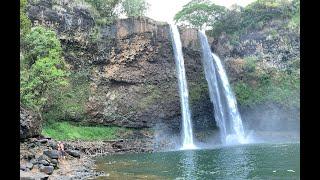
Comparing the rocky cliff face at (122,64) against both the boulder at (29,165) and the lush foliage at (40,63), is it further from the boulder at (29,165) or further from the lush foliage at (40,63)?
the boulder at (29,165)

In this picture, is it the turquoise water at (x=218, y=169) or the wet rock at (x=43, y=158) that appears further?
the wet rock at (x=43, y=158)

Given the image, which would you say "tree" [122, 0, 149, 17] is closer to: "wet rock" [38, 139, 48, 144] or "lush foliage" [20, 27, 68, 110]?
"lush foliage" [20, 27, 68, 110]

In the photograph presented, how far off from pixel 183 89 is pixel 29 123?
19320 mm

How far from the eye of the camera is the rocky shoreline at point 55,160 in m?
16.3

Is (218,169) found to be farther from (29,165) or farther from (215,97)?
(215,97)

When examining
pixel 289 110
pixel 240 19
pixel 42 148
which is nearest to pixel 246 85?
pixel 289 110

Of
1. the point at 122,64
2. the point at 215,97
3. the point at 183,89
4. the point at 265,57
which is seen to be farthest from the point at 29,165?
the point at 265,57

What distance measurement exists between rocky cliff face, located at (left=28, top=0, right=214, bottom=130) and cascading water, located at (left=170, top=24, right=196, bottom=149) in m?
0.48

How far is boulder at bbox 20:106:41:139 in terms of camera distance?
2018cm

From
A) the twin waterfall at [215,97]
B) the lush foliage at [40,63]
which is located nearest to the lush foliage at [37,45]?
Answer: the lush foliage at [40,63]

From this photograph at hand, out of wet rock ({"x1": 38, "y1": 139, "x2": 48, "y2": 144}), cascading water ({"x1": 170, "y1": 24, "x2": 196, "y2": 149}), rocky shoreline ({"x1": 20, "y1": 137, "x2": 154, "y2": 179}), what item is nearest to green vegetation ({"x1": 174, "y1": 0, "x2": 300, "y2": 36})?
cascading water ({"x1": 170, "y1": 24, "x2": 196, "y2": 149})

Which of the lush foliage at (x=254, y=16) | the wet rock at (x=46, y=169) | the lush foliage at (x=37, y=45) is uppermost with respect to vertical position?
the lush foliage at (x=254, y=16)

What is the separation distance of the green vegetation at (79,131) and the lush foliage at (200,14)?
928 inches
